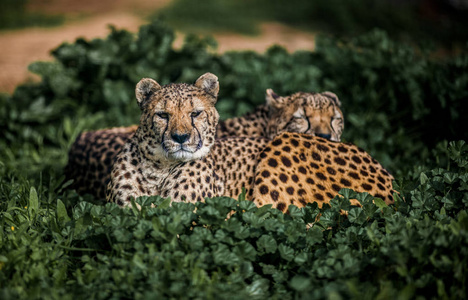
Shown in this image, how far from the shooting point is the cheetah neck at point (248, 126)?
5598 mm

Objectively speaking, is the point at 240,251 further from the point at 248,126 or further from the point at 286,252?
the point at 248,126

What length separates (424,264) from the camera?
11.1 ft

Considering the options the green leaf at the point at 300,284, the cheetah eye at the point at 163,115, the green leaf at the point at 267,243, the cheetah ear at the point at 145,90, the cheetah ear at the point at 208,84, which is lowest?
the green leaf at the point at 300,284

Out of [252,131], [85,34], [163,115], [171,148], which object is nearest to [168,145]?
[171,148]

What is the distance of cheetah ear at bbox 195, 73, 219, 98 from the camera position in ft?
14.0

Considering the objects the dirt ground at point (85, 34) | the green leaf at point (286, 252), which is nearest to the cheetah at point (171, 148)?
the green leaf at point (286, 252)

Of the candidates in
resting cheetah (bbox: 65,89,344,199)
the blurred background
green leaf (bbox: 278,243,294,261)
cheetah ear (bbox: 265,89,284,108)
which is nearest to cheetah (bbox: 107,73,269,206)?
green leaf (bbox: 278,243,294,261)

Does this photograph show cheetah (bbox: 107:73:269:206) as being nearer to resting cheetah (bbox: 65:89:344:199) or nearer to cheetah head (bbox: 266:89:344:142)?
resting cheetah (bbox: 65:89:344:199)

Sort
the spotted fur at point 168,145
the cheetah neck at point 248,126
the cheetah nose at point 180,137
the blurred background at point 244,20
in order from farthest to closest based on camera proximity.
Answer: the blurred background at point 244,20
the cheetah neck at point 248,126
the spotted fur at point 168,145
the cheetah nose at point 180,137

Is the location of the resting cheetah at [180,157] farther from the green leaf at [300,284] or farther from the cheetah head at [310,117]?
the green leaf at [300,284]

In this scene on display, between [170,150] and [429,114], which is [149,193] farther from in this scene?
[429,114]

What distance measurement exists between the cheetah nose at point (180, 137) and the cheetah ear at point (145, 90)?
1.62ft

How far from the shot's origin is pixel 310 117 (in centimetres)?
514

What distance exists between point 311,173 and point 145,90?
1.47 m
